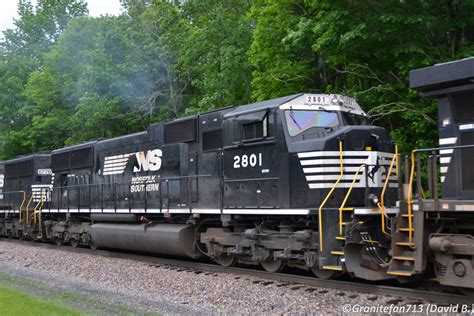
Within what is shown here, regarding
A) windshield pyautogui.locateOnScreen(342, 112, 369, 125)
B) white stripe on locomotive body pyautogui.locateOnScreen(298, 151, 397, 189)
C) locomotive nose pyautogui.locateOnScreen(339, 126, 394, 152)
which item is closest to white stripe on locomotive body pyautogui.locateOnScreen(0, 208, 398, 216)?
white stripe on locomotive body pyautogui.locateOnScreen(298, 151, 397, 189)

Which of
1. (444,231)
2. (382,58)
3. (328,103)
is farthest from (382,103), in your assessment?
(444,231)

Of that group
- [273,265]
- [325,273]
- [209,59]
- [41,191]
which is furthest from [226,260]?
[209,59]

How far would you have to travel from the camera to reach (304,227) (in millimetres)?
10086

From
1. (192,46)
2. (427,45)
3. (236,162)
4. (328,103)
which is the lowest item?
(236,162)

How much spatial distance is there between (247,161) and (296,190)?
1.51 metres

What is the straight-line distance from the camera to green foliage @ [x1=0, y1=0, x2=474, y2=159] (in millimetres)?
13719

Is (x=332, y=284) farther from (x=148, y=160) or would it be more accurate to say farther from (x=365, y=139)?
(x=148, y=160)

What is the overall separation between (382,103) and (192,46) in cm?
1228

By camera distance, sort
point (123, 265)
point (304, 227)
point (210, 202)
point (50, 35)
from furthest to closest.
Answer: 1. point (50, 35)
2. point (123, 265)
3. point (210, 202)
4. point (304, 227)

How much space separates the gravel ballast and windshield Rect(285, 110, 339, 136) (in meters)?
3.04

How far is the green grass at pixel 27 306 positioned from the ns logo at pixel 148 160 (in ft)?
18.8

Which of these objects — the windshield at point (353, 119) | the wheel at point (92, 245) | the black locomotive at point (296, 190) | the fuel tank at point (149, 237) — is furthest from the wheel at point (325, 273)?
the wheel at point (92, 245)

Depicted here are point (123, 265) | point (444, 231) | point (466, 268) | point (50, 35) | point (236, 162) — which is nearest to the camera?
point (466, 268)

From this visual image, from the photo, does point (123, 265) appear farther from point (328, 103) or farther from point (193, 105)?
point (193, 105)
